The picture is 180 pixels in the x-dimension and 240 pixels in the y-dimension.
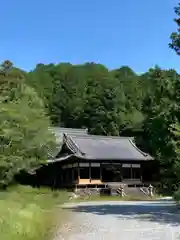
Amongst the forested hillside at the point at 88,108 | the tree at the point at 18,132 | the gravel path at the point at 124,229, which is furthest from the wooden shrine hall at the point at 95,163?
the gravel path at the point at 124,229

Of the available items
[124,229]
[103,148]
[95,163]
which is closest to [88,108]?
[103,148]

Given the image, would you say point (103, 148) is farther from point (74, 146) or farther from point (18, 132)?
point (18, 132)

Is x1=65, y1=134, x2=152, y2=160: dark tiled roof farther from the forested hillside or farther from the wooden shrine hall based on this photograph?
the forested hillside

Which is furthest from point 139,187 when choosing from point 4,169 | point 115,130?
point 115,130

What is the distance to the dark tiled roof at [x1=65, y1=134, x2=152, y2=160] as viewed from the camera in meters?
37.8

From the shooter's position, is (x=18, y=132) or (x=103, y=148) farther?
(x=103, y=148)

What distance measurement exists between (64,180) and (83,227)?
26.6 metres

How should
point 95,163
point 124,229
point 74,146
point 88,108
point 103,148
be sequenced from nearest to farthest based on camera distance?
point 124,229
point 95,163
point 74,146
point 103,148
point 88,108

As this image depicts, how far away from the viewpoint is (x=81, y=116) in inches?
2776

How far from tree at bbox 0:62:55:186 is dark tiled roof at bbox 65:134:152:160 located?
2.98 m

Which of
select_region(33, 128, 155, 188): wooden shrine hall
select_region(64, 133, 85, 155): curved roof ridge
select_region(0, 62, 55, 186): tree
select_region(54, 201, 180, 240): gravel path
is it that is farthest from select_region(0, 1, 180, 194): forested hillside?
select_region(54, 201, 180, 240): gravel path

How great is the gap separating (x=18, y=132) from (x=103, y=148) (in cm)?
1672

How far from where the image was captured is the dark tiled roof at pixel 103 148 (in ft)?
124

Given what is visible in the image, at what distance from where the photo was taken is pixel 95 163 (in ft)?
125
